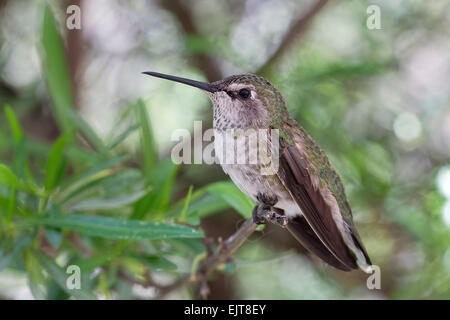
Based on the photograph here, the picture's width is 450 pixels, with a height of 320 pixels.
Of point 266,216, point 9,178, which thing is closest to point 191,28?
point 9,178

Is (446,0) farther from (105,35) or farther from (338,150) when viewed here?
(105,35)

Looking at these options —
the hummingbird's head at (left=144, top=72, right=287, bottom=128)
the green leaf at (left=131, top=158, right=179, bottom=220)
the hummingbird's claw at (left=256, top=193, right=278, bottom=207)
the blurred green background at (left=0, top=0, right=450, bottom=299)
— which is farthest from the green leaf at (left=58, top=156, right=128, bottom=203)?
the hummingbird's claw at (left=256, top=193, right=278, bottom=207)

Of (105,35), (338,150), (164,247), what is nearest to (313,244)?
(164,247)

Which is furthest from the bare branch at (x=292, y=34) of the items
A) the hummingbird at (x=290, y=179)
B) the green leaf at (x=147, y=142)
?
the hummingbird at (x=290, y=179)

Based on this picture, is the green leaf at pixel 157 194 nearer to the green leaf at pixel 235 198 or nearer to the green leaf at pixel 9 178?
the green leaf at pixel 235 198

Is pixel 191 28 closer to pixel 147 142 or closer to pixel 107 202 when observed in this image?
pixel 147 142
